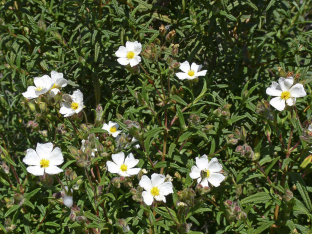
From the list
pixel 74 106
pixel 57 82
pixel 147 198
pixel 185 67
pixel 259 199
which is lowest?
pixel 259 199

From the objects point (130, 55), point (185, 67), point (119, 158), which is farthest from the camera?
point (185, 67)

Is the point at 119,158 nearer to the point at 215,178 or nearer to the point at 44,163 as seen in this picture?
the point at 44,163

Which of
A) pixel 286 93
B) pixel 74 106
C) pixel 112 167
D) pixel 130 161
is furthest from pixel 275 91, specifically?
pixel 74 106

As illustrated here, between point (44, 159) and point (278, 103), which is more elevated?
point (278, 103)

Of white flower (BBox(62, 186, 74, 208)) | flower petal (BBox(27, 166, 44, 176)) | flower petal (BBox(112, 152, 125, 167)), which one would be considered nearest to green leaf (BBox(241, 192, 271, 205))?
flower petal (BBox(112, 152, 125, 167))

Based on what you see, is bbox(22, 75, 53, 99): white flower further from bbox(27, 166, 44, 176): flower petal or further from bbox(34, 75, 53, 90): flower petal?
bbox(27, 166, 44, 176): flower petal

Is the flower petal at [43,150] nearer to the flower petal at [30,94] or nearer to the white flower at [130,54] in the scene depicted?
the flower petal at [30,94]

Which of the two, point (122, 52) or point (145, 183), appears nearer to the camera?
point (145, 183)

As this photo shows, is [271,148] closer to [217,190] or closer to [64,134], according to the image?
[217,190]

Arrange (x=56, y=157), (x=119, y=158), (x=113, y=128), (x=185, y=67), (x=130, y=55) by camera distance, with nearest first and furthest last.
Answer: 1. (x=56, y=157)
2. (x=119, y=158)
3. (x=130, y=55)
4. (x=185, y=67)
5. (x=113, y=128)
